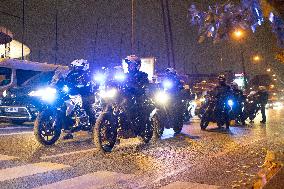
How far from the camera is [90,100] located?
952cm

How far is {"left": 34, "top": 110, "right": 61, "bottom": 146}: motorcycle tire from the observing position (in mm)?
8719

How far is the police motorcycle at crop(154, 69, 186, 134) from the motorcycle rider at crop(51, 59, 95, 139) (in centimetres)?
231

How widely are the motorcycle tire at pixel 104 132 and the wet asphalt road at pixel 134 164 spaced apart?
24 centimetres

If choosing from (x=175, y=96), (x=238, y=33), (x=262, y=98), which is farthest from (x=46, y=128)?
(x=262, y=98)

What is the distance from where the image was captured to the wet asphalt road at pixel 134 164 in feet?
18.4

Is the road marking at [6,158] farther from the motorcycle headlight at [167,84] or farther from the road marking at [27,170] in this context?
the motorcycle headlight at [167,84]

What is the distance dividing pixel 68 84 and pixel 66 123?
934 millimetres

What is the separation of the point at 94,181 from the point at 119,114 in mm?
3059

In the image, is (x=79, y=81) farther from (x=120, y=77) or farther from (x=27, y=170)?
(x=27, y=170)

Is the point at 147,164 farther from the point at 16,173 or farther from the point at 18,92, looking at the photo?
the point at 18,92

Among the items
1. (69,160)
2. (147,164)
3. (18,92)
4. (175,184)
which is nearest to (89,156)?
(69,160)

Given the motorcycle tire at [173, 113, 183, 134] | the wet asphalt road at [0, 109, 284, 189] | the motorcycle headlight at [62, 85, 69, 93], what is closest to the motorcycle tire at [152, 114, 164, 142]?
the wet asphalt road at [0, 109, 284, 189]

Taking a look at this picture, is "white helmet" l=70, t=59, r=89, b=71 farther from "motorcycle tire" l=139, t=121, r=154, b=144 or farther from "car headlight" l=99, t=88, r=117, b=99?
"motorcycle tire" l=139, t=121, r=154, b=144

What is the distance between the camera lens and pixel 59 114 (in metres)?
9.11
